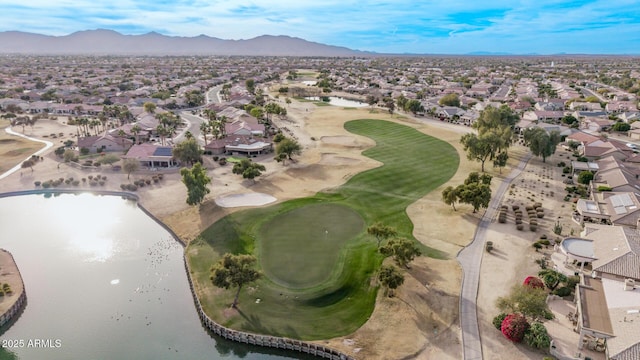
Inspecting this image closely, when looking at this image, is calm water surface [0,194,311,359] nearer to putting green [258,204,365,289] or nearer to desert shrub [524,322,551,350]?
putting green [258,204,365,289]

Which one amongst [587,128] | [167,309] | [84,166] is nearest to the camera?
[167,309]

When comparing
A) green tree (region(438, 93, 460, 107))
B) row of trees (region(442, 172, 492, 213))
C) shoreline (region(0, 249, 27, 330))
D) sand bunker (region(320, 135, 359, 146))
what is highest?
green tree (region(438, 93, 460, 107))

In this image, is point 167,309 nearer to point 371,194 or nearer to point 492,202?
point 371,194

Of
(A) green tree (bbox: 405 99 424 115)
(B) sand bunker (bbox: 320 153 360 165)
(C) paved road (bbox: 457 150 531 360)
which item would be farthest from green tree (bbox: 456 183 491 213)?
(A) green tree (bbox: 405 99 424 115)

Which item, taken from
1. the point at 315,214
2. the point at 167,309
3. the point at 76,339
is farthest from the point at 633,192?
the point at 76,339

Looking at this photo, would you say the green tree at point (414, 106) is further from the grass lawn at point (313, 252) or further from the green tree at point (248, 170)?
the green tree at point (248, 170)

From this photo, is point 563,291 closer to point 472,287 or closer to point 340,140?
point 472,287

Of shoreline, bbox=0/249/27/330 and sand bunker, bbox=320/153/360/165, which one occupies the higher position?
sand bunker, bbox=320/153/360/165
